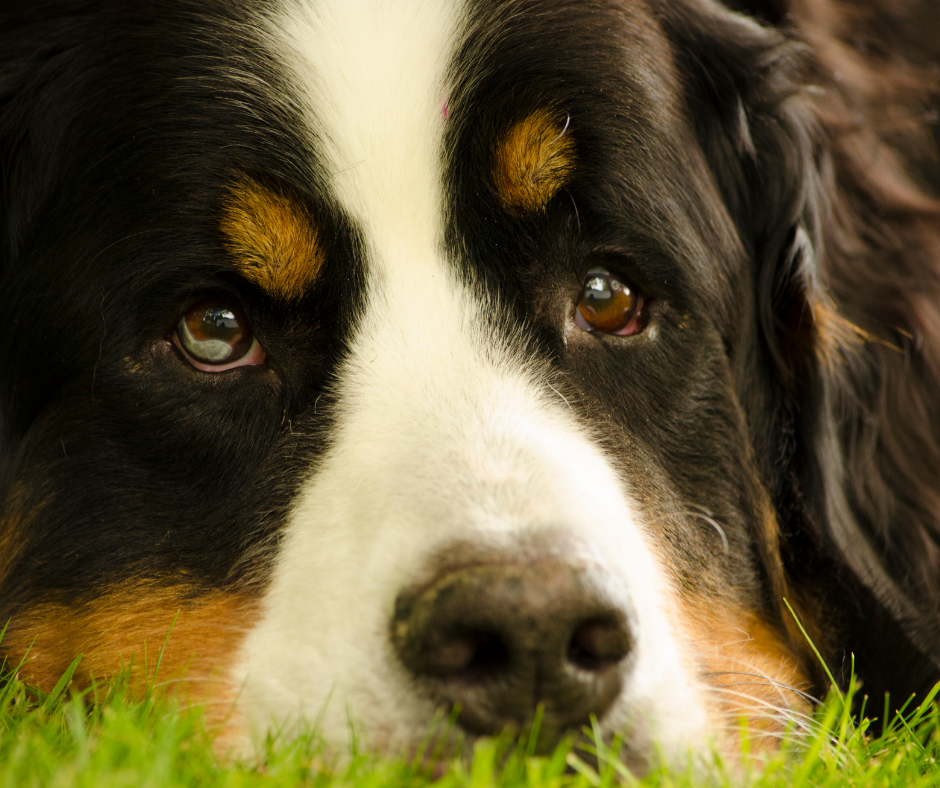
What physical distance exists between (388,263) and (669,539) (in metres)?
0.84

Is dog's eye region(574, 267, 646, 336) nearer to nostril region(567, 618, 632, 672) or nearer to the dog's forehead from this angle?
the dog's forehead

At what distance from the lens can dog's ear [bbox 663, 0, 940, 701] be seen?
2721 mm

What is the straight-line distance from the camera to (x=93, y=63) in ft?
7.91

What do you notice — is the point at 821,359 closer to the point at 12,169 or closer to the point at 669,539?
the point at 669,539

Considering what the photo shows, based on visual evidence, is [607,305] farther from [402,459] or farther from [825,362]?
[825,362]

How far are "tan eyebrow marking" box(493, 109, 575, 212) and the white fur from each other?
15 centimetres

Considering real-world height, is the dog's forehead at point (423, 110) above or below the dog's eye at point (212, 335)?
above

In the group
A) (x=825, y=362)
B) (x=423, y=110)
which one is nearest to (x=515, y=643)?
(x=423, y=110)

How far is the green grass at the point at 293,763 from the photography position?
154 centimetres

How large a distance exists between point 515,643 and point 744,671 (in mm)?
845

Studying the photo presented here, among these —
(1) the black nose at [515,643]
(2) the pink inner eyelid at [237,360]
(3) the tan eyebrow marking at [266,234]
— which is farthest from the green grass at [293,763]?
(3) the tan eyebrow marking at [266,234]

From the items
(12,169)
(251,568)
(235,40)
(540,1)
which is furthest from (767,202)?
(12,169)

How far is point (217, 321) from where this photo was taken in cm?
228

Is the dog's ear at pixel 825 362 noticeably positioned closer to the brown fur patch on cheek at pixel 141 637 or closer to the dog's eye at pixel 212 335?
the dog's eye at pixel 212 335
